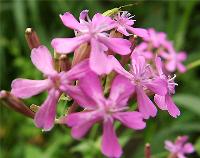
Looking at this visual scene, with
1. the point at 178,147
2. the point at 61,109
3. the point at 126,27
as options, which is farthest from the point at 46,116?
the point at 61,109

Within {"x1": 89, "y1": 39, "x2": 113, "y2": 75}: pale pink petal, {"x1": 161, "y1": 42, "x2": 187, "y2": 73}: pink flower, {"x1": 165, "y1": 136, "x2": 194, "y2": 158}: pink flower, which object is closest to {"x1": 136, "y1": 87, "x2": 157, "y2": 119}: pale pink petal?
{"x1": 89, "y1": 39, "x2": 113, "y2": 75}: pale pink petal

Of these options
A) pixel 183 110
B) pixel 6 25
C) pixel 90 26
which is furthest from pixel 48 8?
pixel 90 26

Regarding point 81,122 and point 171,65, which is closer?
point 81,122

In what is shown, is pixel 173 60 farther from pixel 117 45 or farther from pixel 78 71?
pixel 78 71

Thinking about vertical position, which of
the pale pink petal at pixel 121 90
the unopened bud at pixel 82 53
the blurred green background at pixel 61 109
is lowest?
the blurred green background at pixel 61 109

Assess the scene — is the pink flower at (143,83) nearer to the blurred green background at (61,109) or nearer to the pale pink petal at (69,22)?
the pale pink petal at (69,22)

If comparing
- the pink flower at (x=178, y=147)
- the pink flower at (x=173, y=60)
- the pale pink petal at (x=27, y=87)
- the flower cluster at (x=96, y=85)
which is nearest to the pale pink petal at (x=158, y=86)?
the flower cluster at (x=96, y=85)

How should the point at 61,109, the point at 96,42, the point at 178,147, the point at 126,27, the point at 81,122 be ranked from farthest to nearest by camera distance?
the point at 61,109 → the point at 178,147 → the point at 126,27 → the point at 96,42 → the point at 81,122
